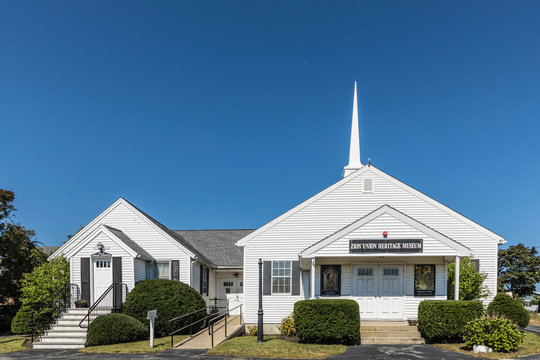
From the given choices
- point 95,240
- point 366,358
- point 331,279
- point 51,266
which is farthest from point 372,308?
point 51,266

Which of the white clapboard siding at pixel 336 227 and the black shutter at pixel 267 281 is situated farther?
the black shutter at pixel 267 281

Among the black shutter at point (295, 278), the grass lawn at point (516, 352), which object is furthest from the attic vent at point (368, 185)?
the grass lawn at point (516, 352)

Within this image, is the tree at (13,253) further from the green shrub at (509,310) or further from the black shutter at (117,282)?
the green shrub at (509,310)

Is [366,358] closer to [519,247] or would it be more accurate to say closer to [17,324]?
[17,324]

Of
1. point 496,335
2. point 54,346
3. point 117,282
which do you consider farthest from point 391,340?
point 54,346

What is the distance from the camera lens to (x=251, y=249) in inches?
718

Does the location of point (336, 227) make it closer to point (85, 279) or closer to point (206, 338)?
point (206, 338)

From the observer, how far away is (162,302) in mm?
16828

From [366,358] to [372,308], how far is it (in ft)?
16.2

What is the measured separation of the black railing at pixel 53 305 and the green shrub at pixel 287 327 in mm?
9103

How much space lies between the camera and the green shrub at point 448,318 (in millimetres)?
13875

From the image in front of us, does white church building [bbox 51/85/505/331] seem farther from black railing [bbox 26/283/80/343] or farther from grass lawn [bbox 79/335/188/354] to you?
grass lawn [bbox 79/335/188/354]

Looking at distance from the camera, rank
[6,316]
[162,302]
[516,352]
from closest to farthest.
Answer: [516,352], [162,302], [6,316]

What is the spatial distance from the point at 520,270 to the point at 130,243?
33.6m
